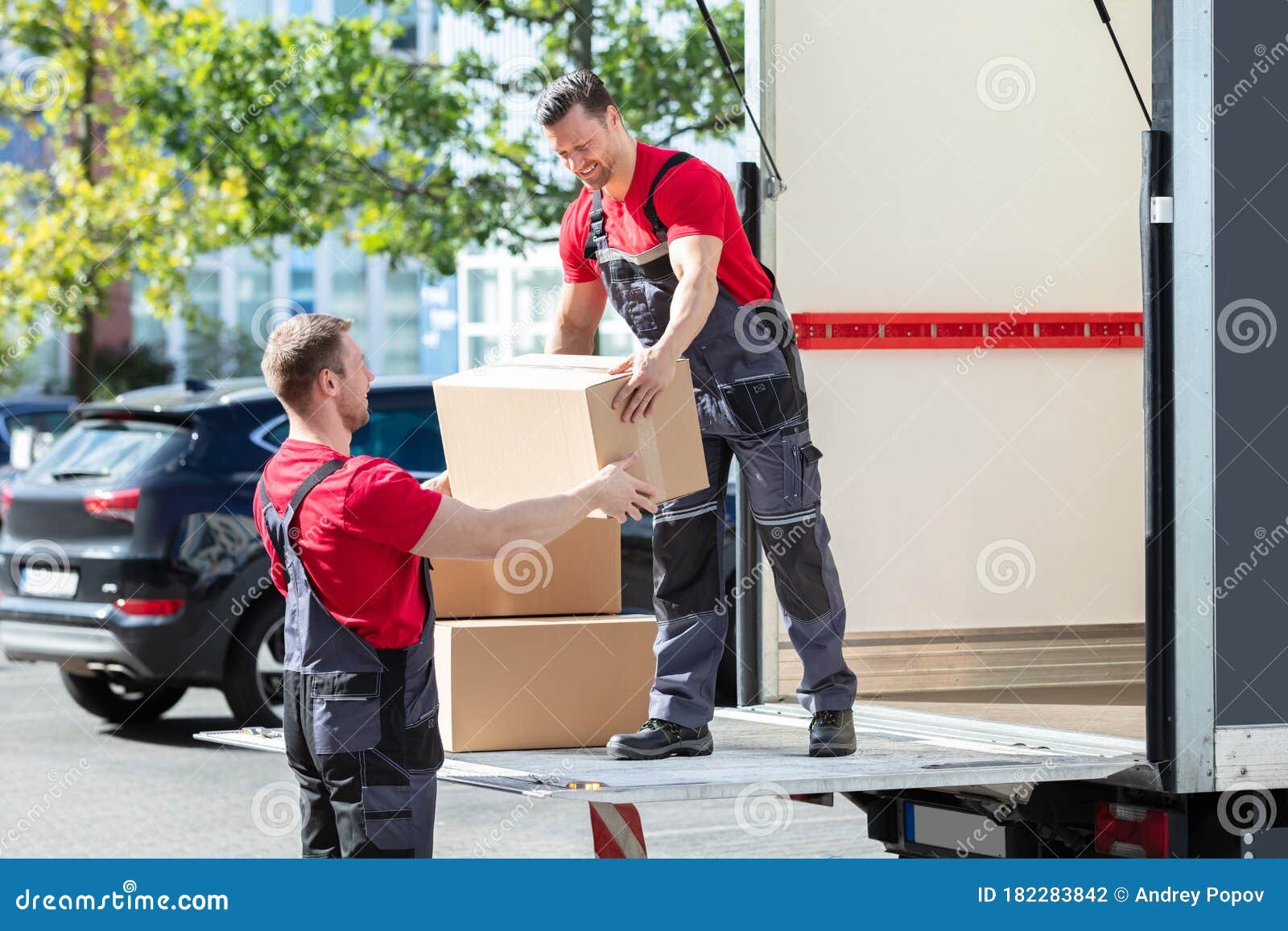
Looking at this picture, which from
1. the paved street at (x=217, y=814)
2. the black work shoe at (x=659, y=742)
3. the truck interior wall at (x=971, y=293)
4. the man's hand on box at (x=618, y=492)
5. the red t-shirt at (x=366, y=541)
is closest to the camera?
the red t-shirt at (x=366, y=541)

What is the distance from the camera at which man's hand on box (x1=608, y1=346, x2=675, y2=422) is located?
4.10m

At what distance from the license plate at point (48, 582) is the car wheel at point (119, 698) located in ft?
2.90

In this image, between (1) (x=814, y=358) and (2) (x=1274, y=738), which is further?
(1) (x=814, y=358)

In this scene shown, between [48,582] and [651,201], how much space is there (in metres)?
5.59

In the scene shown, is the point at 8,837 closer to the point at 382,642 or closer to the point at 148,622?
the point at 148,622

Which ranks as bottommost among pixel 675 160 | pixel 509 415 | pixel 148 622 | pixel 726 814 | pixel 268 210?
pixel 726 814

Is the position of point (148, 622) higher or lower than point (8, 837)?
higher

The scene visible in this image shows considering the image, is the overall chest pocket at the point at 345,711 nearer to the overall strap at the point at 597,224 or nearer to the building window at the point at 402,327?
the overall strap at the point at 597,224

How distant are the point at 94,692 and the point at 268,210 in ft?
17.9

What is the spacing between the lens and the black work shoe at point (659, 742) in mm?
4375

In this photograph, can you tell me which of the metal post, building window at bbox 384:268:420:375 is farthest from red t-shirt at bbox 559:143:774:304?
building window at bbox 384:268:420:375

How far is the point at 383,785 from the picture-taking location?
3.54 m

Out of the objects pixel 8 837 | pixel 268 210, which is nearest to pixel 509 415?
pixel 8 837
